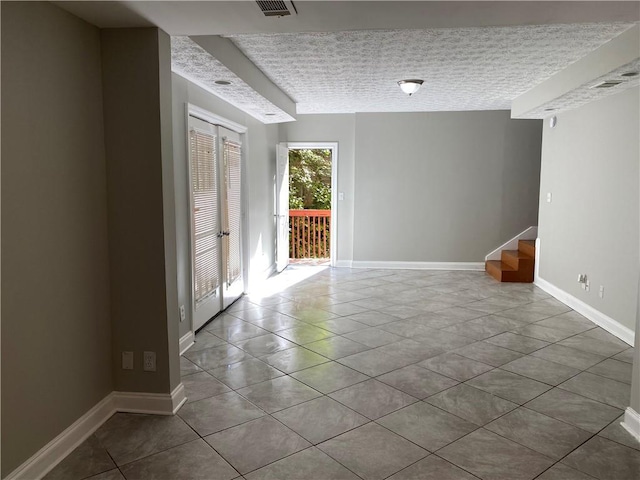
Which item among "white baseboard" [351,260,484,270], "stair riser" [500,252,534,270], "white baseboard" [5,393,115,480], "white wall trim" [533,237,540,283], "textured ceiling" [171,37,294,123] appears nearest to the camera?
"white baseboard" [5,393,115,480]

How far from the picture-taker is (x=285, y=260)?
298 inches

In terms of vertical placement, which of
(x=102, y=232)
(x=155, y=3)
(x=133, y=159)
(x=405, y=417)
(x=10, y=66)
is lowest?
(x=405, y=417)

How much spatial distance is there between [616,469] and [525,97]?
443 cm

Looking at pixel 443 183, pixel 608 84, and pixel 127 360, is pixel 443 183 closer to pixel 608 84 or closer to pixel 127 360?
pixel 608 84

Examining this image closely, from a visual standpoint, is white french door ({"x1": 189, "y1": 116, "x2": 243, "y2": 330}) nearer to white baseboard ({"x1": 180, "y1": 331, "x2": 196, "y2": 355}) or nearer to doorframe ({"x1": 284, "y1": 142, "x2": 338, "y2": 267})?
white baseboard ({"x1": 180, "y1": 331, "x2": 196, "y2": 355})

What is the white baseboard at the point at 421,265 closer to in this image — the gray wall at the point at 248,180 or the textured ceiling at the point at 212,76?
the gray wall at the point at 248,180

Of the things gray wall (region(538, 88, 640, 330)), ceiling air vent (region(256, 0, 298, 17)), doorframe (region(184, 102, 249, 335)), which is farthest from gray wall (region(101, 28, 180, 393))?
gray wall (region(538, 88, 640, 330))

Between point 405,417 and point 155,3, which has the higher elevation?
point 155,3

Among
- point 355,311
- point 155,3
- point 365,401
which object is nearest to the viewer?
point 155,3

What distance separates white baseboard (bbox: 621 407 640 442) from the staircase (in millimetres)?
4033

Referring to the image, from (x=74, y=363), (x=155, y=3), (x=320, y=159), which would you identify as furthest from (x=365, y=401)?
(x=320, y=159)

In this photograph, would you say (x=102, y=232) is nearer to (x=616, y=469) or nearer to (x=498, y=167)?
(x=616, y=469)

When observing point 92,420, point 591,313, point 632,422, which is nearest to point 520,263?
point 591,313

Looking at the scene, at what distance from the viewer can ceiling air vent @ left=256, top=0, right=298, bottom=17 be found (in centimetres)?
218
